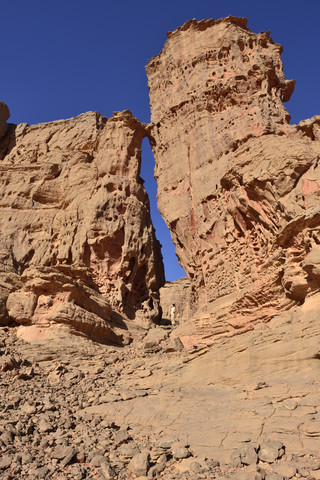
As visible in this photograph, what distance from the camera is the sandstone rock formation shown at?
3582 cm

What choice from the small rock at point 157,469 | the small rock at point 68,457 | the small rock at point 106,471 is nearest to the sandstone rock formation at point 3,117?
the small rock at point 68,457

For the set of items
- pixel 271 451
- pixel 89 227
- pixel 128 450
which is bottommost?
pixel 271 451

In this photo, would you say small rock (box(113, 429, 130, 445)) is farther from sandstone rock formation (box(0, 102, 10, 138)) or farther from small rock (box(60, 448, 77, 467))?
sandstone rock formation (box(0, 102, 10, 138))

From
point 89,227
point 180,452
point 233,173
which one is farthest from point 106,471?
point 89,227

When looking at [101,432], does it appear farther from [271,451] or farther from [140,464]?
[271,451]

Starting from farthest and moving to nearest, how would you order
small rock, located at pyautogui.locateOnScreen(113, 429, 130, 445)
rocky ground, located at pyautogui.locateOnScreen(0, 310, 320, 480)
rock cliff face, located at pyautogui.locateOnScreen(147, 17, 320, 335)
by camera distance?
rock cliff face, located at pyautogui.locateOnScreen(147, 17, 320, 335) < small rock, located at pyautogui.locateOnScreen(113, 429, 130, 445) < rocky ground, located at pyautogui.locateOnScreen(0, 310, 320, 480)

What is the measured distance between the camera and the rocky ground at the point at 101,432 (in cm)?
585

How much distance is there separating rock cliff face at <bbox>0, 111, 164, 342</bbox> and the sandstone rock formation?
15.1 feet

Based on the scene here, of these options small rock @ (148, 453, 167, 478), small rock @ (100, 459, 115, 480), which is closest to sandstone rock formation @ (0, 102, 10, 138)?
small rock @ (100, 459, 115, 480)

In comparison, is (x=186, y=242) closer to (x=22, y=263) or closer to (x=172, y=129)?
(x=172, y=129)

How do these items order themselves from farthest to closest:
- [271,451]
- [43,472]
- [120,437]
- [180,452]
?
[120,437] < [180,452] < [43,472] < [271,451]

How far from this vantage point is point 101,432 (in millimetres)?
7828

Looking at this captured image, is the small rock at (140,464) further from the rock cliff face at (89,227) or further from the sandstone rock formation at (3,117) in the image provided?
the sandstone rock formation at (3,117)

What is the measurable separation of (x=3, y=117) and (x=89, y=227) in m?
19.0
